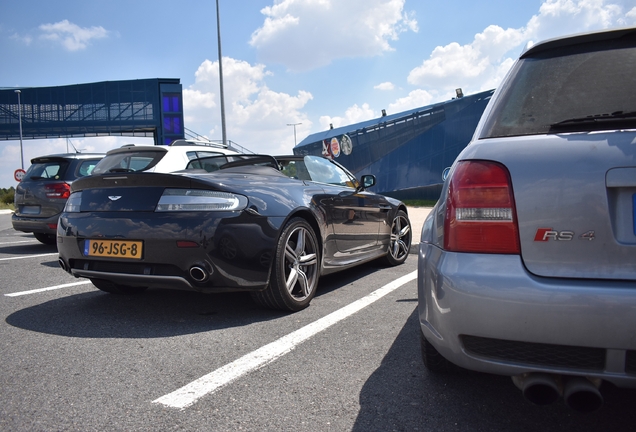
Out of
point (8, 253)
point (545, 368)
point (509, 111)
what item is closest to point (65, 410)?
point (545, 368)

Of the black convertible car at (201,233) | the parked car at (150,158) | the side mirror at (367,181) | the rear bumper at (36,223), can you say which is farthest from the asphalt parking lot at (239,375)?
the rear bumper at (36,223)

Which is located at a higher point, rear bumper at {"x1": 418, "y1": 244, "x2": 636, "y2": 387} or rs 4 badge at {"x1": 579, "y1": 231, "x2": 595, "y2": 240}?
rs 4 badge at {"x1": 579, "y1": 231, "x2": 595, "y2": 240}

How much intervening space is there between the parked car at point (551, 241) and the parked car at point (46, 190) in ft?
24.1

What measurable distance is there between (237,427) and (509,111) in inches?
66.8

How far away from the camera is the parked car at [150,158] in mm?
5645

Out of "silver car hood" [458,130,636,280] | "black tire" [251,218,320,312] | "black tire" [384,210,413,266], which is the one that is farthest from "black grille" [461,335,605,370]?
"black tire" [384,210,413,266]

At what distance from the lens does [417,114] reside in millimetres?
22922

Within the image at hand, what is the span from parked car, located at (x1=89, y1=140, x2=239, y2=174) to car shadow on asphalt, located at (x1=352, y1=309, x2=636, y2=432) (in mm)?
3768

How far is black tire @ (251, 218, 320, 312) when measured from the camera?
3.82 m

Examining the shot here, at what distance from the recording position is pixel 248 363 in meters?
2.85

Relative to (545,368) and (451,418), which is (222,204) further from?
(545,368)

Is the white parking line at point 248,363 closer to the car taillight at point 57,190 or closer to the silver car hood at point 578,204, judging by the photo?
the silver car hood at point 578,204

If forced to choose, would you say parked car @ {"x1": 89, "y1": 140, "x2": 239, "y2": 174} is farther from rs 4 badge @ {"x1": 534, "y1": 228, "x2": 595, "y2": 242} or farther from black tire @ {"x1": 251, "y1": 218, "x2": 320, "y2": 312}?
rs 4 badge @ {"x1": 534, "y1": 228, "x2": 595, "y2": 242}

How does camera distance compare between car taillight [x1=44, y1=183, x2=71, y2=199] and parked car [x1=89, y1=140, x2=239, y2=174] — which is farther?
car taillight [x1=44, y1=183, x2=71, y2=199]
